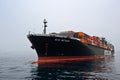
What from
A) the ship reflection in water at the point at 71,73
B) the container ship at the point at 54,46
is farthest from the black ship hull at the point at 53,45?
the ship reflection in water at the point at 71,73

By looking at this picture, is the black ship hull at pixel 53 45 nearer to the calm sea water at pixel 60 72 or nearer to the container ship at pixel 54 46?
the container ship at pixel 54 46

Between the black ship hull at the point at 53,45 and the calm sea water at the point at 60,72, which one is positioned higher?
the black ship hull at the point at 53,45

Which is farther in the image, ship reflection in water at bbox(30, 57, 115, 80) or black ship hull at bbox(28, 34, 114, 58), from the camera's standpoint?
black ship hull at bbox(28, 34, 114, 58)

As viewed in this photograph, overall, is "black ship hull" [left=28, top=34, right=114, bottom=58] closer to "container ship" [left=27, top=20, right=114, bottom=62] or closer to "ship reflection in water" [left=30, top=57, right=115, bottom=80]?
"container ship" [left=27, top=20, right=114, bottom=62]

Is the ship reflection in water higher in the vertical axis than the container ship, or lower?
lower

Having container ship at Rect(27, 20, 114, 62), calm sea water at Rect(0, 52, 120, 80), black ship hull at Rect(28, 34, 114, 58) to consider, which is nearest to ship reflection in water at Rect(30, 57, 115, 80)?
calm sea water at Rect(0, 52, 120, 80)

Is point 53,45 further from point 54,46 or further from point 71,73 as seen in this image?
point 71,73

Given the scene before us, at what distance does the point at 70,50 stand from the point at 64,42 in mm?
2430

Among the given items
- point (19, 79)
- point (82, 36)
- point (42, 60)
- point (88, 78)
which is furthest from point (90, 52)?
point (19, 79)

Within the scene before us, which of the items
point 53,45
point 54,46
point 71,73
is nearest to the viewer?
point 71,73

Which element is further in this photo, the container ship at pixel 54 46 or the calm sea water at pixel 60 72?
the container ship at pixel 54 46

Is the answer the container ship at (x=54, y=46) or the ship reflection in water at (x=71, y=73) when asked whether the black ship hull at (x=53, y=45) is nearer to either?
the container ship at (x=54, y=46)

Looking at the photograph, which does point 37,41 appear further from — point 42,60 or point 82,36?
point 82,36

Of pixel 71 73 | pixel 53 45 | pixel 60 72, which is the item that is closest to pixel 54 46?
pixel 53 45
